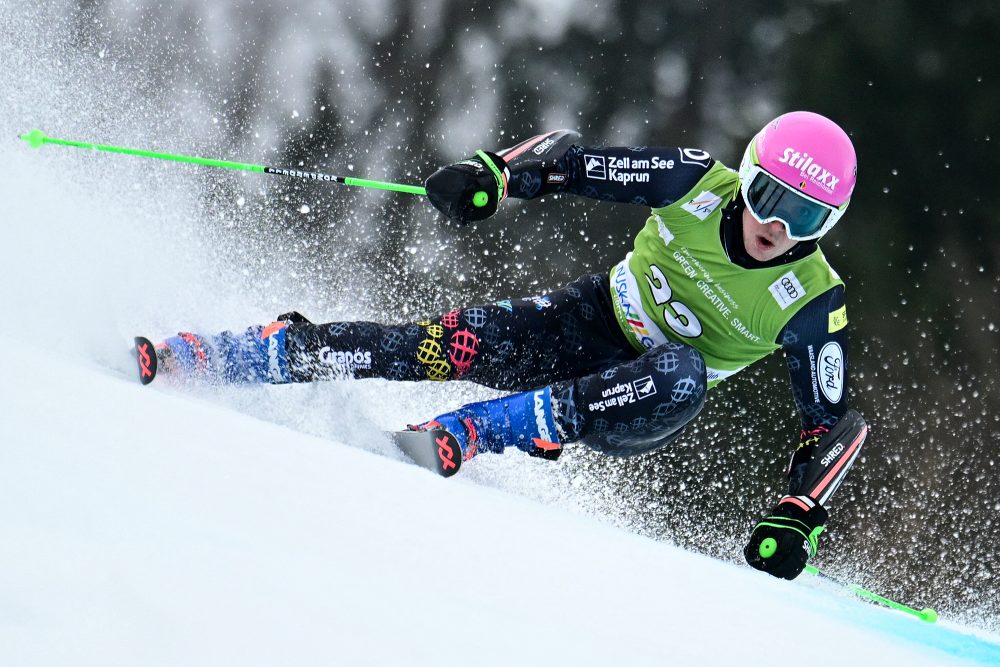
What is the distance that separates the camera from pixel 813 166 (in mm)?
2250

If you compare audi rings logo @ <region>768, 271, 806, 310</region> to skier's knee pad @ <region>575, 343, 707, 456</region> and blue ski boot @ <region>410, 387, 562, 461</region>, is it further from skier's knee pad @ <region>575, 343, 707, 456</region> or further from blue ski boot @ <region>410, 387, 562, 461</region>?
blue ski boot @ <region>410, 387, 562, 461</region>

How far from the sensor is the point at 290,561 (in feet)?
3.25

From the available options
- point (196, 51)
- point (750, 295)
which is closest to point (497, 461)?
point (750, 295)

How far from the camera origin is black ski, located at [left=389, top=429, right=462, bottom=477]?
2.22 metres

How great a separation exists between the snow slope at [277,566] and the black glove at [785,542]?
47 cm

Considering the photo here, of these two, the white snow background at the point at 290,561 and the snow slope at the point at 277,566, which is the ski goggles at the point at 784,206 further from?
the snow slope at the point at 277,566

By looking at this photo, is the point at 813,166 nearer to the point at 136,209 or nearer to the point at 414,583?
the point at 414,583

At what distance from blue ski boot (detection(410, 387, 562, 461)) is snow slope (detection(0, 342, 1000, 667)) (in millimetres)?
638

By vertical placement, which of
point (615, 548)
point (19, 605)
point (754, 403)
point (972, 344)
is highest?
point (19, 605)

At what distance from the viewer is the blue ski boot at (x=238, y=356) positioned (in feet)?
7.99

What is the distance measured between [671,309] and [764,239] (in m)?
0.31

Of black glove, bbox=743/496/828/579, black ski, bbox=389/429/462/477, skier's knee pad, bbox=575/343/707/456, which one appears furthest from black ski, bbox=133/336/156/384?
black glove, bbox=743/496/828/579

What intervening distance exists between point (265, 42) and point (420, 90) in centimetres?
105

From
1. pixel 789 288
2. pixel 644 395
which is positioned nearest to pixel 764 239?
pixel 789 288
